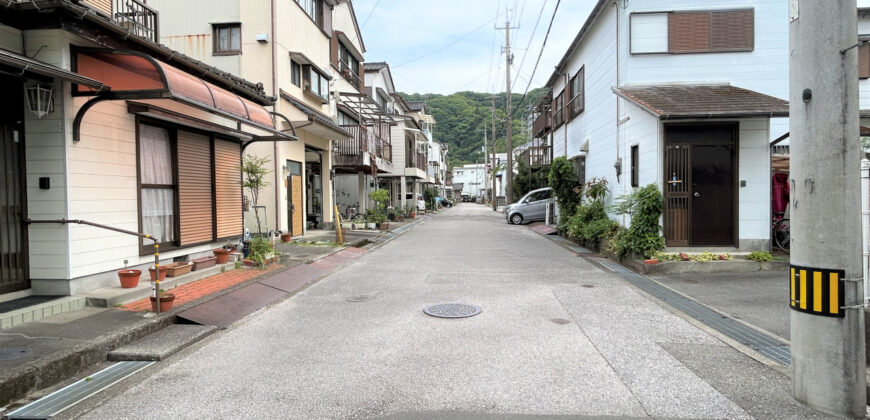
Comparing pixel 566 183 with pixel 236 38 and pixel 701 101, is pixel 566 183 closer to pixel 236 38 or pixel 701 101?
pixel 701 101

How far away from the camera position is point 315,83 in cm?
1680

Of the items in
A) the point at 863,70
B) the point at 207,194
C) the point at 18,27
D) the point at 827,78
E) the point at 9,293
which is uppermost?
the point at 863,70

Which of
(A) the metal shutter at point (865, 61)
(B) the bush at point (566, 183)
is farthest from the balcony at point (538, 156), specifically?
(A) the metal shutter at point (865, 61)

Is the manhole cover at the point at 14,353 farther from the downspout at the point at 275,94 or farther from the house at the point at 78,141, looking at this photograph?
the downspout at the point at 275,94

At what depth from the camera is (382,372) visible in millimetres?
4359

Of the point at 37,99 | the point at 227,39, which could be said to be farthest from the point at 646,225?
the point at 227,39

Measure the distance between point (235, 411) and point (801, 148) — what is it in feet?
16.1

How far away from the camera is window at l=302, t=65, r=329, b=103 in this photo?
1600 cm

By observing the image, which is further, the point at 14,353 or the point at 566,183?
the point at 566,183

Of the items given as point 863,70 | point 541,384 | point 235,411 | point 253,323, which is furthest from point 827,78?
point 863,70

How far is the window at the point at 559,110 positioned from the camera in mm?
21084

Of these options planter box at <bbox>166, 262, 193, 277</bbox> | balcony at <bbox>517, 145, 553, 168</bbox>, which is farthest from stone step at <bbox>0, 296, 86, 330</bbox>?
balcony at <bbox>517, 145, 553, 168</bbox>

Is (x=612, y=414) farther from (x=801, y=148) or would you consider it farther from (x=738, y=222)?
(x=738, y=222)

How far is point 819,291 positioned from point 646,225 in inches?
275
